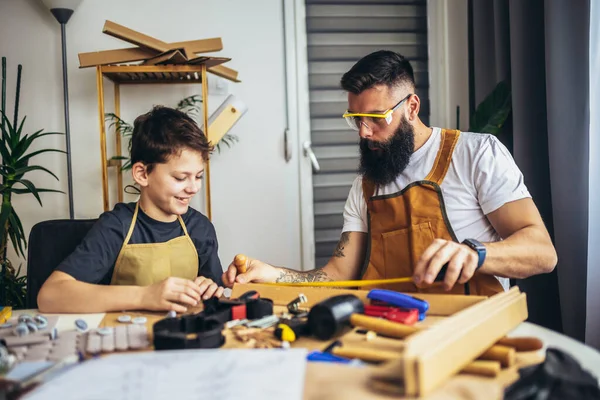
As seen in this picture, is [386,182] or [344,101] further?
[344,101]

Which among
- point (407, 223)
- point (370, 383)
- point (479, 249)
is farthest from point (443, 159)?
point (370, 383)

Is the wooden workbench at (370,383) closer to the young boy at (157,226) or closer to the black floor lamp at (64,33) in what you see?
the young boy at (157,226)

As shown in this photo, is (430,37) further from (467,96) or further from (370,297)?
(370,297)

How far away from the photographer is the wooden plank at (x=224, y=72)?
2789 millimetres

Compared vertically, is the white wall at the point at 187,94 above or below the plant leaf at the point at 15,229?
above

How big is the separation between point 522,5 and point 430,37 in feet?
3.07

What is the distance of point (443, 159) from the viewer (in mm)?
1855

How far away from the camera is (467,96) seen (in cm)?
320

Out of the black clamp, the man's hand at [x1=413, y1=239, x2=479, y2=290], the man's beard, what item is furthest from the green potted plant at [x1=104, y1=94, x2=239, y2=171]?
the man's hand at [x1=413, y1=239, x2=479, y2=290]

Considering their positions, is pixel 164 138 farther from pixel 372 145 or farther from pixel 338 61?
pixel 338 61

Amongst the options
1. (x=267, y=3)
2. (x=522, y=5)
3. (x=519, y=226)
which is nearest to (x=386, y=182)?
(x=519, y=226)

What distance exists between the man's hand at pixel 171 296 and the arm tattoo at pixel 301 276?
1.37 feet

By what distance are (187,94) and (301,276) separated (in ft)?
A: 5.40

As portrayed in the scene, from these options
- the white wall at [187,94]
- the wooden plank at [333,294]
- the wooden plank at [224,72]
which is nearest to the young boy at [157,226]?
the wooden plank at [333,294]
